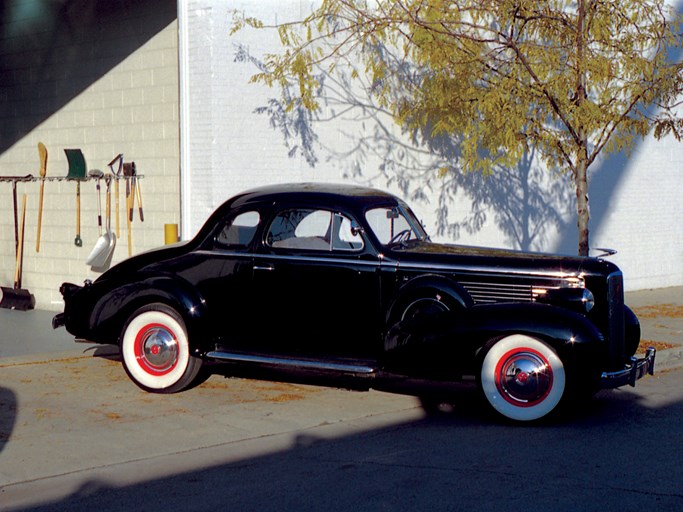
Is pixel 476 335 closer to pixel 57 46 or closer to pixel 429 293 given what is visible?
pixel 429 293

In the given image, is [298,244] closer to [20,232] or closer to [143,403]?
[143,403]

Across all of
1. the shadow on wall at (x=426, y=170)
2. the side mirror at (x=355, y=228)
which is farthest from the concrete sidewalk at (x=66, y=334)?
the side mirror at (x=355, y=228)

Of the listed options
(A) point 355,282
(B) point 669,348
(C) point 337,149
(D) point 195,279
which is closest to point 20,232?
(C) point 337,149

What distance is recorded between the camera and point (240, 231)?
29.2ft

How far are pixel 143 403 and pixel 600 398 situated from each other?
3932 mm

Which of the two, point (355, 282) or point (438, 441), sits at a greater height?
point (355, 282)

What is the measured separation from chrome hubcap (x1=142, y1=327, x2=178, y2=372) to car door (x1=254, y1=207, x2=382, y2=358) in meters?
0.81

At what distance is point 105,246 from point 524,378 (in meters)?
7.19

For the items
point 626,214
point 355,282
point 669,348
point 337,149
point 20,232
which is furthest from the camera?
point 626,214

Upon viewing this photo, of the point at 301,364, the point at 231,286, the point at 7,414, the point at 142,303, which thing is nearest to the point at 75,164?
the point at 142,303

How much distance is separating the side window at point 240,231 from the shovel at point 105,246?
4.78 meters

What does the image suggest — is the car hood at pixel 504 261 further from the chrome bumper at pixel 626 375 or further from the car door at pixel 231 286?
the car door at pixel 231 286

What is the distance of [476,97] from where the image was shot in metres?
11.2

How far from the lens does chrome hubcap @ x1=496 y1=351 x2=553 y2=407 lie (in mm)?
7715
